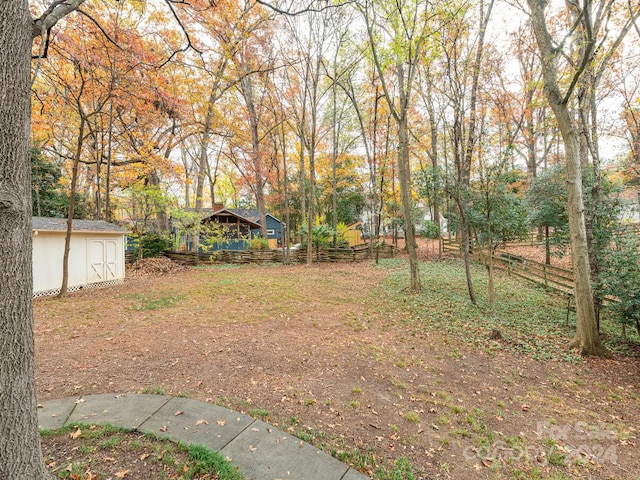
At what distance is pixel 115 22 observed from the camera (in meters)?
8.54

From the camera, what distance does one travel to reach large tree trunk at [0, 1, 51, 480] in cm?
146

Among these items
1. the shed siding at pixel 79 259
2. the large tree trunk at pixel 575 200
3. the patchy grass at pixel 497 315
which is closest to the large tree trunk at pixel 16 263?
the patchy grass at pixel 497 315

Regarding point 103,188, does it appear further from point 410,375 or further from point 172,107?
point 410,375

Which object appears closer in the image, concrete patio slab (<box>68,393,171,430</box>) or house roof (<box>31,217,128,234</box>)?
concrete patio slab (<box>68,393,171,430</box>)

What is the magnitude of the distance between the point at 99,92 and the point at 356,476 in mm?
12872

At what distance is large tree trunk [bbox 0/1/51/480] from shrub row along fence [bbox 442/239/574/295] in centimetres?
836

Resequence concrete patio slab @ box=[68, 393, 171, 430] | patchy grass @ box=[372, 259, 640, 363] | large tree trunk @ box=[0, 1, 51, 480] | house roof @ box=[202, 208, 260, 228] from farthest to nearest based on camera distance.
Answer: house roof @ box=[202, 208, 260, 228] → patchy grass @ box=[372, 259, 640, 363] → concrete patio slab @ box=[68, 393, 171, 430] → large tree trunk @ box=[0, 1, 51, 480]

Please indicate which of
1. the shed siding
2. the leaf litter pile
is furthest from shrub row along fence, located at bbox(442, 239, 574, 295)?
the shed siding

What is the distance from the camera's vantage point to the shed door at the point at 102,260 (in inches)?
355

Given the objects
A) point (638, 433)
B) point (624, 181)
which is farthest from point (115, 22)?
point (624, 181)

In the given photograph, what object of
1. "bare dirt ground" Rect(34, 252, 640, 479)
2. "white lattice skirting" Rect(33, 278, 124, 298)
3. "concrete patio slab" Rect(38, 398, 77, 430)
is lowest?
"bare dirt ground" Rect(34, 252, 640, 479)

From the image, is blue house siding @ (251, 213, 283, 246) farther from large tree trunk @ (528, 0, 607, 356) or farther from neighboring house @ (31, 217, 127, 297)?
large tree trunk @ (528, 0, 607, 356)

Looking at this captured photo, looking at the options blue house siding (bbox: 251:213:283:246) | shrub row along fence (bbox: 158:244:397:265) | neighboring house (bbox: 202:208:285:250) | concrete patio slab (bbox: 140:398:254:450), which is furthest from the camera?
blue house siding (bbox: 251:213:283:246)

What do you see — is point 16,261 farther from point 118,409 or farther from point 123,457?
point 118,409
